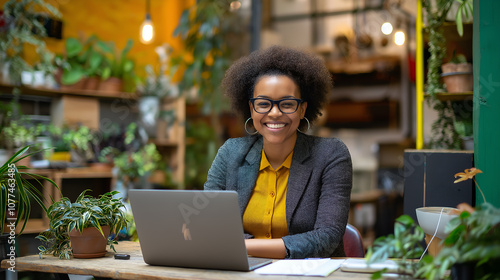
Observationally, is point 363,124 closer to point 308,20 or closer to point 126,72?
point 308,20

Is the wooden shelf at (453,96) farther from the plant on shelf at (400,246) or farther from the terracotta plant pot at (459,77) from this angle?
the plant on shelf at (400,246)

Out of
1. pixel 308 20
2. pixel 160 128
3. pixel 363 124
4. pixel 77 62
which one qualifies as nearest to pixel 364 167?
pixel 363 124

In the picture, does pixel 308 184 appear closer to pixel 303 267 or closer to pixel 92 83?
pixel 303 267

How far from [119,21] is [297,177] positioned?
139 inches

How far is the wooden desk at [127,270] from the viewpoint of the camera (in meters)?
1.38

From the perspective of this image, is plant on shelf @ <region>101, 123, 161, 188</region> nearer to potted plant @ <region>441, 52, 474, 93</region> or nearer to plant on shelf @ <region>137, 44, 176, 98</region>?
plant on shelf @ <region>137, 44, 176, 98</region>

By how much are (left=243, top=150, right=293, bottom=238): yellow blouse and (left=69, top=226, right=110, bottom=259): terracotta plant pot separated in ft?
A: 1.97

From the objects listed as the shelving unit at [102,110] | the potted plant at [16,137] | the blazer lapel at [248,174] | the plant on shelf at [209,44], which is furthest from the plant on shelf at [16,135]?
the blazer lapel at [248,174]

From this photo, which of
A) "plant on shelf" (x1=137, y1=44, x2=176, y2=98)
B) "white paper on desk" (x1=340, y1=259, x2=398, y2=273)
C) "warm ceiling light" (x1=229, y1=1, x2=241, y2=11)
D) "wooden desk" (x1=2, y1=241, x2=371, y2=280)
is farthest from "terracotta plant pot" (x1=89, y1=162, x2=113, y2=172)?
"white paper on desk" (x1=340, y1=259, x2=398, y2=273)

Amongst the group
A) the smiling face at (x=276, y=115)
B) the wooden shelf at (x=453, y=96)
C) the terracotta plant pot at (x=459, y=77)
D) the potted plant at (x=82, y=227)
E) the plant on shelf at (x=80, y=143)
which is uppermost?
the terracotta plant pot at (x=459, y=77)

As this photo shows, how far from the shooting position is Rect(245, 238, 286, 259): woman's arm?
1653mm

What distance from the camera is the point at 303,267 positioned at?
146cm

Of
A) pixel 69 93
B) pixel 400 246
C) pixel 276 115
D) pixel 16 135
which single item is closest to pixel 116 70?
pixel 69 93

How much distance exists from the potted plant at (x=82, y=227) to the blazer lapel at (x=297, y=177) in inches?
24.7
